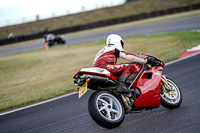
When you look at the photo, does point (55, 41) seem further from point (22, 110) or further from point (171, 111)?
point (171, 111)

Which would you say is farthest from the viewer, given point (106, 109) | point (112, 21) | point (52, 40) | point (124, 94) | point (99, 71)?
point (112, 21)

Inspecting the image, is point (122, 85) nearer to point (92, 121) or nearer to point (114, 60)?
point (114, 60)

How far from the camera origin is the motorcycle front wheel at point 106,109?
471cm

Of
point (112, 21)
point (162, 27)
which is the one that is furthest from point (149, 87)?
point (112, 21)

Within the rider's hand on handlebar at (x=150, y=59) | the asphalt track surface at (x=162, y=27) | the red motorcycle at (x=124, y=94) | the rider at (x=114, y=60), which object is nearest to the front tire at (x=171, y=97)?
the red motorcycle at (x=124, y=94)

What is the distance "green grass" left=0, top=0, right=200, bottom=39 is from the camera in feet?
156

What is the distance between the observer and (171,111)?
5656 mm

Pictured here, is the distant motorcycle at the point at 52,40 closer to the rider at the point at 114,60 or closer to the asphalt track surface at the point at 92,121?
the asphalt track surface at the point at 92,121

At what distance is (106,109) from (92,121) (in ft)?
3.02

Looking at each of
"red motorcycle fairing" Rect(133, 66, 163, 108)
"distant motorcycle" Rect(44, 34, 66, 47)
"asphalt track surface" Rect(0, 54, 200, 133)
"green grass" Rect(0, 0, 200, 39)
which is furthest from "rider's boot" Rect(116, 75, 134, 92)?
"green grass" Rect(0, 0, 200, 39)

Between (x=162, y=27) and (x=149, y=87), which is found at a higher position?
(x=149, y=87)

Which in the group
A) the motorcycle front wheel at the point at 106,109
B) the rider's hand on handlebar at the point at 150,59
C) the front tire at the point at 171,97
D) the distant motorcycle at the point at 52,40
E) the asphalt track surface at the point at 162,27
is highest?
the rider's hand on handlebar at the point at 150,59

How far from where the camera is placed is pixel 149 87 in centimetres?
548

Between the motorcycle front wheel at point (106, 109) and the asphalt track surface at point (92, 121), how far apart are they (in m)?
0.18
